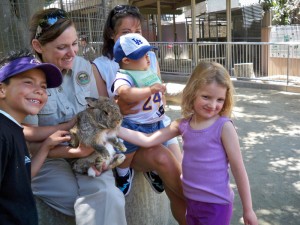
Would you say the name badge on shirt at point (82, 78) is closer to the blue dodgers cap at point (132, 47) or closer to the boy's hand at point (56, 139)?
the blue dodgers cap at point (132, 47)

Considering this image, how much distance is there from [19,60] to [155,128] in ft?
3.75

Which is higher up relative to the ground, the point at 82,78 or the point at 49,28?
the point at 49,28

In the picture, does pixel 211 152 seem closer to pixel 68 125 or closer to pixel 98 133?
pixel 98 133

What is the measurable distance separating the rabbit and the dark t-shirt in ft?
1.39

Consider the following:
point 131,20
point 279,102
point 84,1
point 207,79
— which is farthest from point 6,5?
point 279,102

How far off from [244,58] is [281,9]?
6.09m

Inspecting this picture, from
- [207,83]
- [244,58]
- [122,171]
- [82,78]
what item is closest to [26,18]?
[82,78]

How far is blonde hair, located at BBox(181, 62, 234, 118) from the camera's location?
7.44 ft

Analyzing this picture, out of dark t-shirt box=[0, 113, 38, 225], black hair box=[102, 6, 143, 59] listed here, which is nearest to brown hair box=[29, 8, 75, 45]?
black hair box=[102, 6, 143, 59]

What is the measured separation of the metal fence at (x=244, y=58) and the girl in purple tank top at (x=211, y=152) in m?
8.90

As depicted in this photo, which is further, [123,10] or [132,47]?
[123,10]

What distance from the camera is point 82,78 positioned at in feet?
9.11

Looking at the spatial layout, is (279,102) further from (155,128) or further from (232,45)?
(155,128)

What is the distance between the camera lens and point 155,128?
272cm
